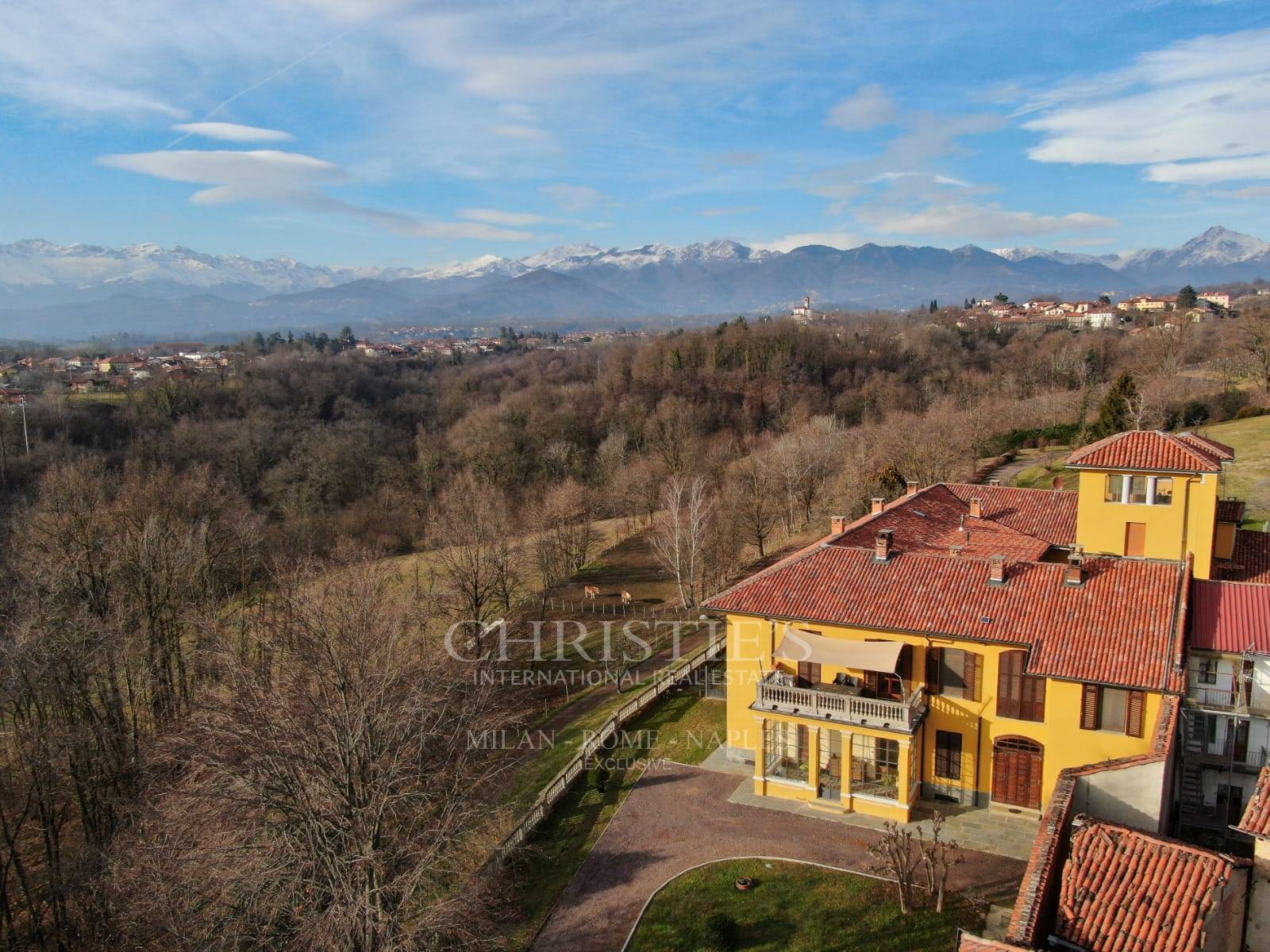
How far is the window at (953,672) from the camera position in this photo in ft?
68.3

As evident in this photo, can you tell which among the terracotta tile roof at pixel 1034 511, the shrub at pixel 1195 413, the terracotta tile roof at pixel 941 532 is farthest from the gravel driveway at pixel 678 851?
the shrub at pixel 1195 413

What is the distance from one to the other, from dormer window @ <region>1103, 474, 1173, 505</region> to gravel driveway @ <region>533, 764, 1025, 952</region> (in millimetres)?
12049

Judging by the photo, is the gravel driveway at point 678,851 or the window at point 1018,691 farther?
the window at point 1018,691

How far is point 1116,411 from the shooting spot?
2345 inches

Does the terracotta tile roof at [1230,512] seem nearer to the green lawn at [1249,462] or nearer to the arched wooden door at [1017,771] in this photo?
the arched wooden door at [1017,771]

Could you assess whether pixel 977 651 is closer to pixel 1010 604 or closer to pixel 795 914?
pixel 1010 604

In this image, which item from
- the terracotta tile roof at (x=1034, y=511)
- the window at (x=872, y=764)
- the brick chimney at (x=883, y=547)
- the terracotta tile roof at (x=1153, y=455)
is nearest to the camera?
the window at (x=872, y=764)

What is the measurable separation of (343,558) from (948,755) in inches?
1270

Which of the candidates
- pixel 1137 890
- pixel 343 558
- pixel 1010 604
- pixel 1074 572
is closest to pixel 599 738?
pixel 1010 604

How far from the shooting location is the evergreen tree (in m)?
58.9

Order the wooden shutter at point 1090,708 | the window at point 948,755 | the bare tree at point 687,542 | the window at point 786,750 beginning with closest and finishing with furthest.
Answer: the wooden shutter at point 1090,708 < the window at point 948,755 < the window at point 786,750 < the bare tree at point 687,542

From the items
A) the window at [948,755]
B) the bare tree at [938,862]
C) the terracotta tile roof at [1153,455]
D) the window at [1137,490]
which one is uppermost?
the terracotta tile roof at [1153,455]

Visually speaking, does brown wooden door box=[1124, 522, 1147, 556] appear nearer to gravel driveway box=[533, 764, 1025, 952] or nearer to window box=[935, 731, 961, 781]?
window box=[935, 731, 961, 781]

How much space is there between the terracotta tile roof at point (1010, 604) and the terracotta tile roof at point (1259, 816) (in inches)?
145
